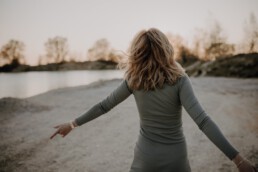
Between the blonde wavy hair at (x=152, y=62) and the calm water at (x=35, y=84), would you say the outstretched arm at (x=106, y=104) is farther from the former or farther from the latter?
the calm water at (x=35, y=84)

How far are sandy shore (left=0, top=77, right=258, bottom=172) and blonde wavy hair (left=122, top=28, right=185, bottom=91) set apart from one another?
3552 mm

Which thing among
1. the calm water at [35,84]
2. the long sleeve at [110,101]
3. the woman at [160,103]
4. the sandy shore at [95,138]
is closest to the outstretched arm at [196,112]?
the woman at [160,103]

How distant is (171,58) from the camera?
202cm

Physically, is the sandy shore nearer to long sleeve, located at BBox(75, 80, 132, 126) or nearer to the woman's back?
long sleeve, located at BBox(75, 80, 132, 126)

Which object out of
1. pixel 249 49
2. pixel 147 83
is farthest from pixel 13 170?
pixel 249 49

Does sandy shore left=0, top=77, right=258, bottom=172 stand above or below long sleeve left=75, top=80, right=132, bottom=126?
below

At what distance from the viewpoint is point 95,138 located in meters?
7.27

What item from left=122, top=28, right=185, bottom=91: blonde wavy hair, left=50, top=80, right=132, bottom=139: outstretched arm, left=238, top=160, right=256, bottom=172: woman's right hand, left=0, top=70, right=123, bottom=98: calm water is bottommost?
left=0, top=70, right=123, bottom=98: calm water

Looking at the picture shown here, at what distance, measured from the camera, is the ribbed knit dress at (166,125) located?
6.32 feet

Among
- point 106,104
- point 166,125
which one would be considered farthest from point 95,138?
point 166,125

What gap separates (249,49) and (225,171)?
4858 centimetres

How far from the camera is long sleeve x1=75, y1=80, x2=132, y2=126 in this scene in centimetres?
228

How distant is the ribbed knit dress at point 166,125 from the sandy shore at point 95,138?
3278 millimetres

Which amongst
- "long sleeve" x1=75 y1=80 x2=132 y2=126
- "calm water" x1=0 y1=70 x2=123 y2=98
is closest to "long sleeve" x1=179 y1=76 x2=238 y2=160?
"long sleeve" x1=75 y1=80 x2=132 y2=126
